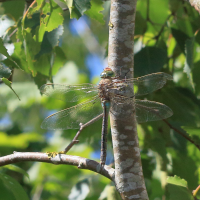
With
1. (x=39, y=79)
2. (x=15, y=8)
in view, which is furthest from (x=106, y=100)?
(x=15, y=8)

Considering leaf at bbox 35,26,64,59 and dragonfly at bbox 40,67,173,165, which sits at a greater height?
leaf at bbox 35,26,64,59

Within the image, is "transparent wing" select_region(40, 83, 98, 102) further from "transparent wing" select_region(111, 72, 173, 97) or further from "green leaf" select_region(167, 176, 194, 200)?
"green leaf" select_region(167, 176, 194, 200)

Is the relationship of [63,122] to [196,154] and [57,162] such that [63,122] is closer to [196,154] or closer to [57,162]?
[57,162]

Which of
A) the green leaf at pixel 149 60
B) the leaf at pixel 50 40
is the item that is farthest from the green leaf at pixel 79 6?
the green leaf at pixel 149 60

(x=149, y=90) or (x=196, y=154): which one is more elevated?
(x=149, y=90)

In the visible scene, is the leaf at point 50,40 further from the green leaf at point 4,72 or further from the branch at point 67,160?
the branch at point 67,160

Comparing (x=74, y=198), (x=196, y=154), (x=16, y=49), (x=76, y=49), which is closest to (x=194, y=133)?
(x=196, y=154)

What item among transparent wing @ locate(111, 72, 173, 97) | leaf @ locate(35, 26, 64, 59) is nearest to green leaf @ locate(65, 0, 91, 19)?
leaf @ locate(35, 26, 64, 59)
